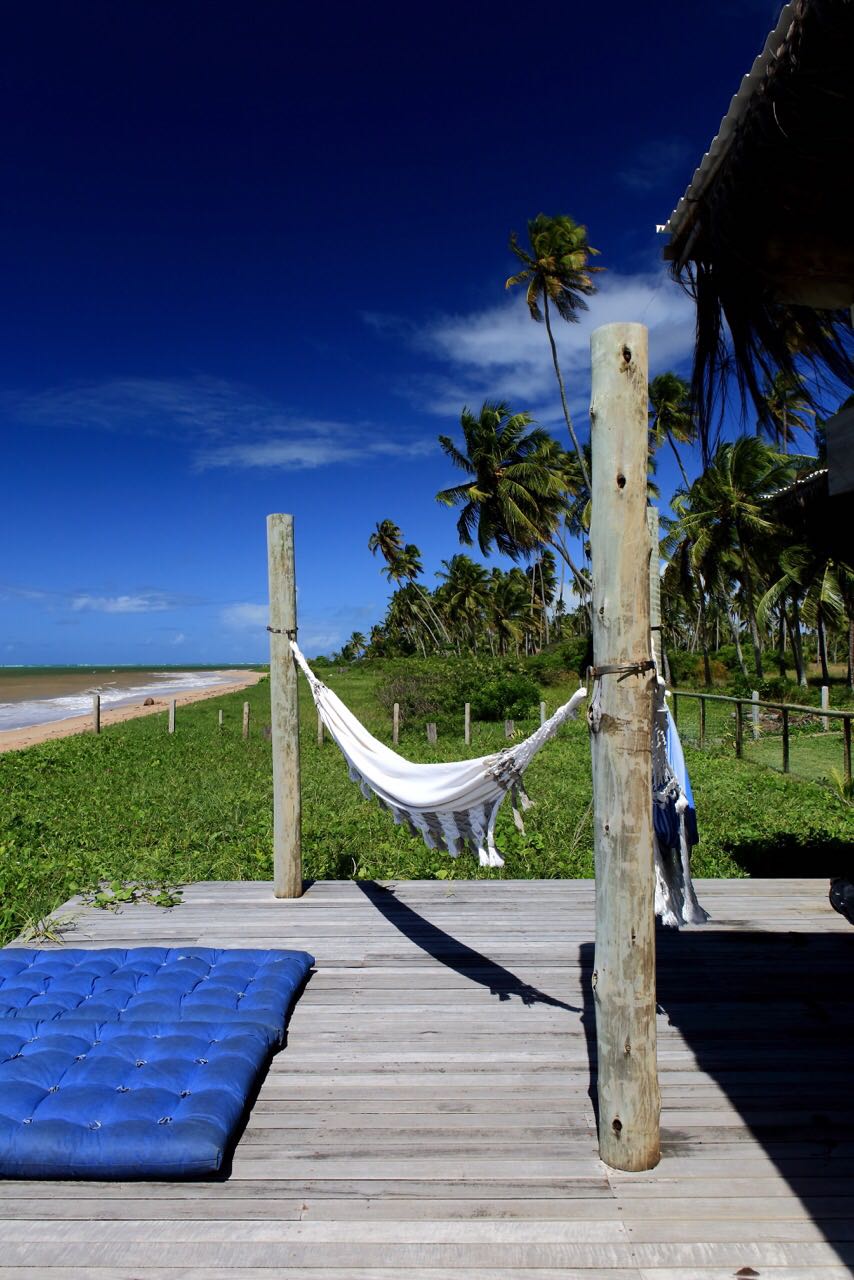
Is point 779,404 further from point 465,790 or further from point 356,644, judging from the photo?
point 356,644

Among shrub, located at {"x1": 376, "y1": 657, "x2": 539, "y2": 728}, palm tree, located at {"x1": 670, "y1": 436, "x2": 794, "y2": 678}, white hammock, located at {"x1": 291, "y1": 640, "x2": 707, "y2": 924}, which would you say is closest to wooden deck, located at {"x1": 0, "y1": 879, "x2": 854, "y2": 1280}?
white hammock, located at {"x1": 291, "y1": 640, "x2": 707, "y2": 924}

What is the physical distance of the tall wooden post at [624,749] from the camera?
6.12ft

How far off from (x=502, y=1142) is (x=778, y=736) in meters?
10.9

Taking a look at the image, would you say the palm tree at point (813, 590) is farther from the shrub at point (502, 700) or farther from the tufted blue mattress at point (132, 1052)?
the tufted blue mattress at point (132, 1052)

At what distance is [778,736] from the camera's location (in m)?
11.7

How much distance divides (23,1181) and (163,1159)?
352mm

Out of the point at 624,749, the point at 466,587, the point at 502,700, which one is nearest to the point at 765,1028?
the point at 624,749

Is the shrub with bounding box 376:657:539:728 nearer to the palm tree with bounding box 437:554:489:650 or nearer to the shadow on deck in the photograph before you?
the shadow on deck

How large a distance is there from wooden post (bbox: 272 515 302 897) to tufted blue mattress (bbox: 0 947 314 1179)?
2.90ft

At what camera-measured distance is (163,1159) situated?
1834 millimetres

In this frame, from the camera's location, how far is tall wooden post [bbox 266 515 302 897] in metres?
3.78

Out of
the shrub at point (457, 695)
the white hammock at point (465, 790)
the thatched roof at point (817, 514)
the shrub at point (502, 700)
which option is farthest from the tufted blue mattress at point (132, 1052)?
the shrub at point (502, 700)

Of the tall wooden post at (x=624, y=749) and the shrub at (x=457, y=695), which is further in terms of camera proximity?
the shrub at (x=457, y=695)

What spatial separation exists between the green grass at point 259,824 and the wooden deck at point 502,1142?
164cm
